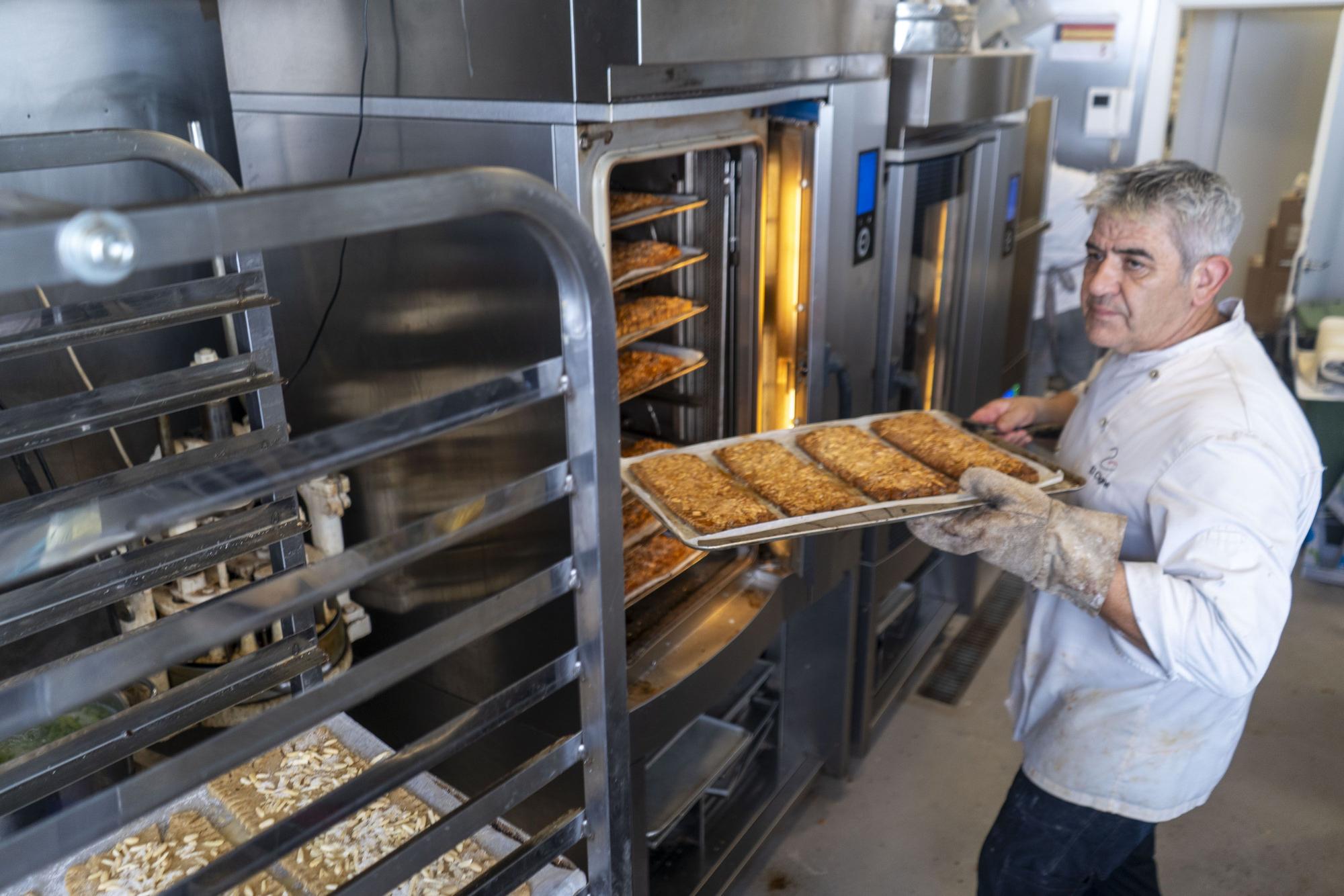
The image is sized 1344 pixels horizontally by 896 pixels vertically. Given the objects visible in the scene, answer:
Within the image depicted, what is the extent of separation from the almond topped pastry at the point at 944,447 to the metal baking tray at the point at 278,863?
130 cm

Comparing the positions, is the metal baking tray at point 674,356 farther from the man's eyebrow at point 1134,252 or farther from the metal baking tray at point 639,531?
the man's eyebrow at point 1134,252

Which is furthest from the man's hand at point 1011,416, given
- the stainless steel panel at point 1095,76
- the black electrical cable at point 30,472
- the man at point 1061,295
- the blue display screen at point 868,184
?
the stainless steel panel at point 1095,76

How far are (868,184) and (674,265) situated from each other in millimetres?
688

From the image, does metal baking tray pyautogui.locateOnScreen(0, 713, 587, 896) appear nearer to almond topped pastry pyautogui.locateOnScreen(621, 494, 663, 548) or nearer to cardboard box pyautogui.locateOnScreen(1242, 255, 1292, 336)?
almond topped pastry pyautogui.locateOnScreen(621, 494, 663, 548)

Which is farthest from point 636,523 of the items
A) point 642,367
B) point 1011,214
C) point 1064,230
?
point 1064,230

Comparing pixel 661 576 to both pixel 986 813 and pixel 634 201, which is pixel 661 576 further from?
pixel 986 813

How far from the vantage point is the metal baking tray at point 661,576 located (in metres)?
2.17

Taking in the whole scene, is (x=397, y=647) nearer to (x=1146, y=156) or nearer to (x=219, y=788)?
(x=219, y=788)

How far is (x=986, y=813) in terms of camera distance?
10.3 ft

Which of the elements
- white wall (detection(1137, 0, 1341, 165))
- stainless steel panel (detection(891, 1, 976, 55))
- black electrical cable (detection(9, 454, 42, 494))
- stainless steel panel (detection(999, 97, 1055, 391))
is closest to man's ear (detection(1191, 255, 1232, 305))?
stainless steel panel (detection(891, 1, 976, 55))

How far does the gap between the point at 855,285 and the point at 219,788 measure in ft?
6.42

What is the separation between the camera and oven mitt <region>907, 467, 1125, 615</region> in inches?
69.2

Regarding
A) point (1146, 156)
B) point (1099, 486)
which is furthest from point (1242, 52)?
point (1099, 486)

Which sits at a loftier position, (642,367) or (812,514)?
(642,367)
